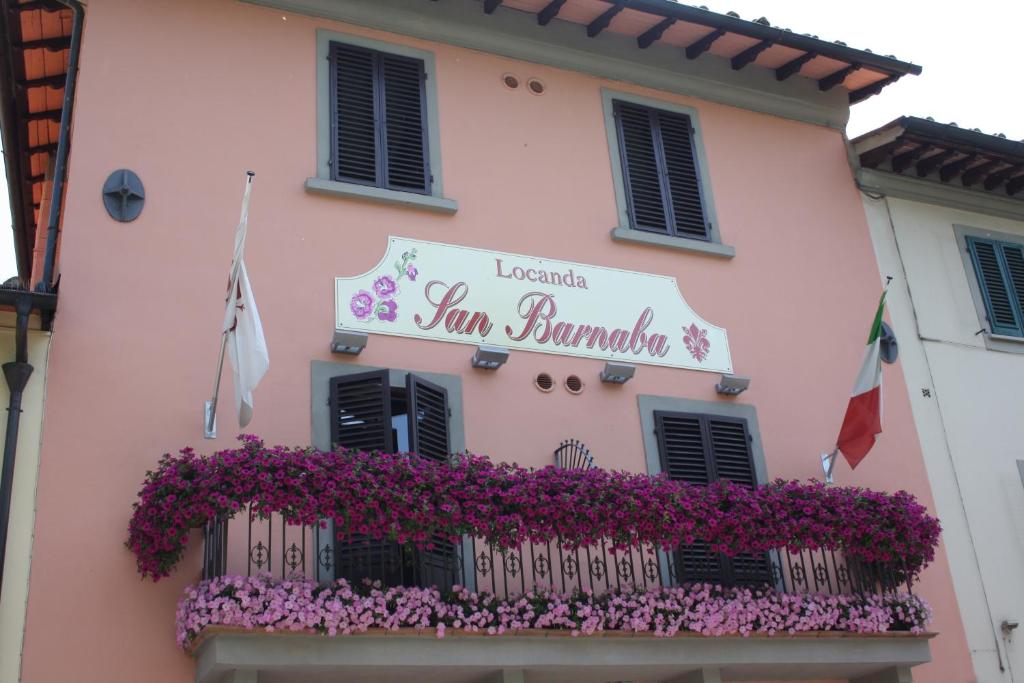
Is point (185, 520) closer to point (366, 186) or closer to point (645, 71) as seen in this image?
point (366, 186)

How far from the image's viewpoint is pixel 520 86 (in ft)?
44.1

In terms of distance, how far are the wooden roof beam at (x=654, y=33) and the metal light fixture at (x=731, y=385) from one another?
Result: 3833 mm

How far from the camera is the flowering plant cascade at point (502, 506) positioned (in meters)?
9.21

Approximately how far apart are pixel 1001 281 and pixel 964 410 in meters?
2.04

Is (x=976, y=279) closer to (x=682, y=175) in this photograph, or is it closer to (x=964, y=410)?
(x=964, y=410)

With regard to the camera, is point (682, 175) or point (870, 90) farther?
point (870, 90)

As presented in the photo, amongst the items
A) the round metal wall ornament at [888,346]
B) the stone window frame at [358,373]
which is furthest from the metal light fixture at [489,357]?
the round metal wall ornament at [888,346]

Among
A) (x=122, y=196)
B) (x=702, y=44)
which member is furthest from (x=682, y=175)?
(x=122, y=196)

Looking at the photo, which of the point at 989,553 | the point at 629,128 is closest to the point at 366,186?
the point at 629,128

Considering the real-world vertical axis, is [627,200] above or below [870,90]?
below

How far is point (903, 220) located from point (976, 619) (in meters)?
4.69

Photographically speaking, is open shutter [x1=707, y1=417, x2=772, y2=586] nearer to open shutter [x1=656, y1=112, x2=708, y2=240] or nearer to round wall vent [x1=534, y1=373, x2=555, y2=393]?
round wall vent [x1=534, y1=373, x2=555, y2=393]

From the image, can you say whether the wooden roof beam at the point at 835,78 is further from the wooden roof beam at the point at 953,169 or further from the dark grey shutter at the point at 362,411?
the dark grey shutter at the point at 362,411

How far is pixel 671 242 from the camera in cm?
1310
